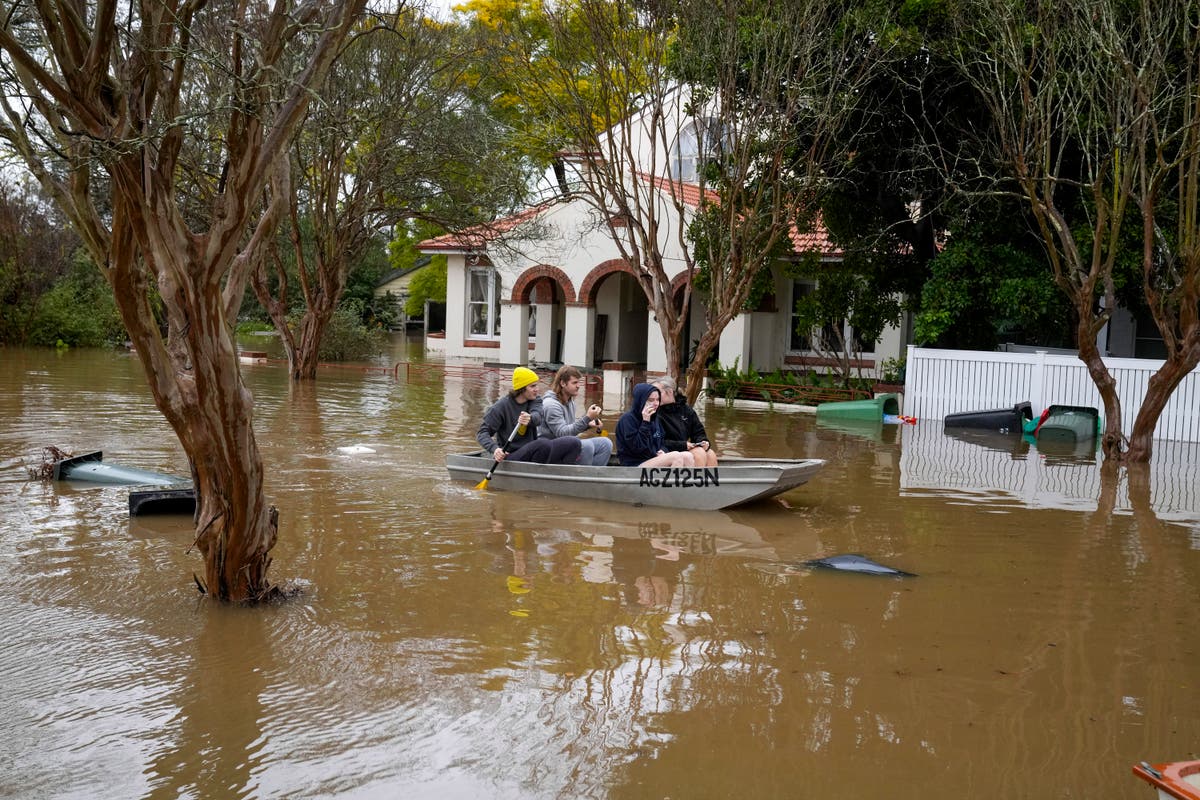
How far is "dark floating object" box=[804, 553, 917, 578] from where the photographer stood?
8.48 meters

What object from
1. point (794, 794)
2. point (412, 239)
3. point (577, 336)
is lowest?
point (794, 794)

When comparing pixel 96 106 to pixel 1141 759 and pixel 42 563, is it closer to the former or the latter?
pixel 42 563

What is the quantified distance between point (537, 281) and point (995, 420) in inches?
611

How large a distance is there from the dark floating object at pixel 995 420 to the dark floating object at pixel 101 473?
521 inches

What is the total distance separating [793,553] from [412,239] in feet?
135

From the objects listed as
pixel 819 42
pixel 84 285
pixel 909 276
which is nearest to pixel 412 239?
pixel 84 285

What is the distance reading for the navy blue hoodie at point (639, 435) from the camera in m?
11.4

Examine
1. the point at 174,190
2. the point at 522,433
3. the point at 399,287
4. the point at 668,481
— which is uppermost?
the point at 399,287

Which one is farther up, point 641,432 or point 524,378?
point 524,378

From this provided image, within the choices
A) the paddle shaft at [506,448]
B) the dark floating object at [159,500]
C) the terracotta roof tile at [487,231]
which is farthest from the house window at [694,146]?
the dark floating object at [159,500]

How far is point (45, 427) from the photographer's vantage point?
51.2ft

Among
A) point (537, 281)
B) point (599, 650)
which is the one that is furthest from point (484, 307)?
point (599, 650)

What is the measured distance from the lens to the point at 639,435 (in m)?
11.3

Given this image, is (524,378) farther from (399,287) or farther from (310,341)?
(399,287)
